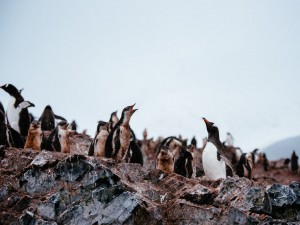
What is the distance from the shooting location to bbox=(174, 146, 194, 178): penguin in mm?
14281

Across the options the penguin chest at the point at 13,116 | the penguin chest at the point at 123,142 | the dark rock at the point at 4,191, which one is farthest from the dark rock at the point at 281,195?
the penguin chest at the point at 13,116

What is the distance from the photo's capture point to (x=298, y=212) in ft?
31.8

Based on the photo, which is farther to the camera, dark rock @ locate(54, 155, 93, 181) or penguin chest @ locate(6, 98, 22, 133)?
penguin chest @ locate(6, 98, 22, 133)

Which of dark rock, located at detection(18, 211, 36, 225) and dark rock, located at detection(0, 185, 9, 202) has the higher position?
dark rock, located at detection(0, 185, 9, 202)

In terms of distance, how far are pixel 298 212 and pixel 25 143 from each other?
890 centimetres

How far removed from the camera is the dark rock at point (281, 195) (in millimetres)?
9703

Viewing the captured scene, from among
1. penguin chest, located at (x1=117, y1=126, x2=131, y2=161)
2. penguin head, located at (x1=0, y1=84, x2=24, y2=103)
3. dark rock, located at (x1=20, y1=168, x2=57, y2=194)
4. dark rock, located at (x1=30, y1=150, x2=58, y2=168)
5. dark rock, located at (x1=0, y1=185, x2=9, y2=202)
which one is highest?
penguin head, located at (x1=0, y1=84, x2=24, y2=103)

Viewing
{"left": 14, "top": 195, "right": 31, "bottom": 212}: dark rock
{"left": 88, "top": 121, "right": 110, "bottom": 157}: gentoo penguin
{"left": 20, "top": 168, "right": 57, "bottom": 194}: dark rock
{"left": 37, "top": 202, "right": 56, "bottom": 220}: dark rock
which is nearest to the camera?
{"left": 37, "top": 202, "right": 56, "bottom": 220}: dark rock

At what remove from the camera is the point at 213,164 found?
1364cm

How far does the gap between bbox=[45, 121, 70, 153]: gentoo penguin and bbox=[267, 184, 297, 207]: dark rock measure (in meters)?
7.77

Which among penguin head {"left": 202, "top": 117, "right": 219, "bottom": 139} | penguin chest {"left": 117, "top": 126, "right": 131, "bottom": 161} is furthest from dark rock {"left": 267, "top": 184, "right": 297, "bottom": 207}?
penguin chest {"left": 117, "top": 126, "right": 131, "bottom": 161}

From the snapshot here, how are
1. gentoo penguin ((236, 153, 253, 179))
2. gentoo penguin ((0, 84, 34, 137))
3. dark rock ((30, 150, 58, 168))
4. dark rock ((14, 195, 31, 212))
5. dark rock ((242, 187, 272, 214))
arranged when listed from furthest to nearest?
gentoo penguin ((236, 153, 253, 179)), gentoo penguin ((0, 84, 34, 137)), dark rock ((30, 150, 58, 168)), dark rock ((14, 195, 31, 212)), dark rock ((242, 187, 272, 214))

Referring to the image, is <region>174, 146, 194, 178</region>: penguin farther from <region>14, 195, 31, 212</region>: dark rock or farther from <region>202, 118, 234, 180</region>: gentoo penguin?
<region>14, 195, 31, 212</region>: dark rock

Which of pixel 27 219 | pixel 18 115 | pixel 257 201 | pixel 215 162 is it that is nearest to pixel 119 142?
pixel 215 162
